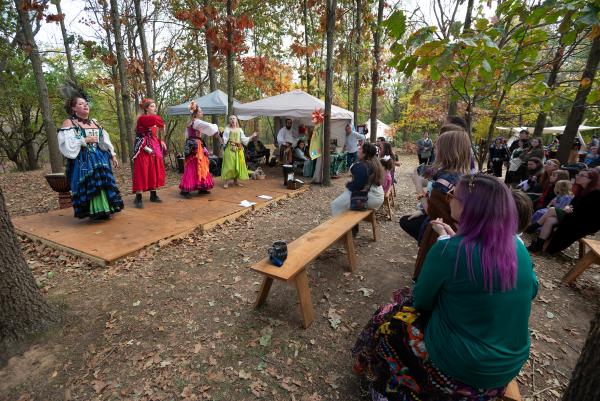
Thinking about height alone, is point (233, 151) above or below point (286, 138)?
below

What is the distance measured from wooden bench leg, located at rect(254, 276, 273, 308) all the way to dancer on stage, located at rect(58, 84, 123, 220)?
3067 mm

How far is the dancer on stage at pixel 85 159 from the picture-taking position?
4.14 metres

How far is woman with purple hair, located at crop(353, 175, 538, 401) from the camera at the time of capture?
1402 millimetres

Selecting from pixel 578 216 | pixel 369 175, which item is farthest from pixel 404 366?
pixel 578 216

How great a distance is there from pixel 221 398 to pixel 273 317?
0.89 m

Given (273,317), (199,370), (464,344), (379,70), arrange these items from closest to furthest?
1. (464,344)
2. (199,370)
3. (273,317)
4. (379,70)

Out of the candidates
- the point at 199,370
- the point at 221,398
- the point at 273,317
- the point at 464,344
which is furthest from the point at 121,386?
the point at 464,344

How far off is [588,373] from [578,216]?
3.89 metres

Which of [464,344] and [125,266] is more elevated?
[464,344]

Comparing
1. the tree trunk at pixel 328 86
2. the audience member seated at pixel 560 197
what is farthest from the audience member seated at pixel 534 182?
the tree trunk at pixel 328 86

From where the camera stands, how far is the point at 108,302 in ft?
9.68

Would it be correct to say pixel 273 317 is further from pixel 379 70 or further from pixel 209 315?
pixel 379 70

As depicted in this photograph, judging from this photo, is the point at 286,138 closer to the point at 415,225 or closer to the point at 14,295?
the point at 415,225

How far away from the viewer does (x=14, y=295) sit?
226 cm
